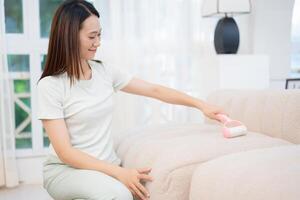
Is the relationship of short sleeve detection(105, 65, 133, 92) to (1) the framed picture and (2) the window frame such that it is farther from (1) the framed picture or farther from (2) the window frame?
(1) the framed picture

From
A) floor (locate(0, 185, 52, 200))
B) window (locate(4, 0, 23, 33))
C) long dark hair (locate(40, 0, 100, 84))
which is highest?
window (locate(4, 0, 23, 33))

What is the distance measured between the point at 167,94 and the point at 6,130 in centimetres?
136

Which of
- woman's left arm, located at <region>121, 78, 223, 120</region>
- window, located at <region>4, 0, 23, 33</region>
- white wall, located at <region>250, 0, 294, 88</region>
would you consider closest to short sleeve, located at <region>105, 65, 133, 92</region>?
woman's left arm, located at <region>121, 78, 223, 120</region>

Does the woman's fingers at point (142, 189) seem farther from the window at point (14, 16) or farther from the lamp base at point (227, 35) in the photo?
the window at point (14, 16)

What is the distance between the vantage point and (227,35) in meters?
2.38

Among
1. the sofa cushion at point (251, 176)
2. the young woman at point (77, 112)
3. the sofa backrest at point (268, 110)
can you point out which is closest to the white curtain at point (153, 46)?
the sofa backrest at point (268, 110)

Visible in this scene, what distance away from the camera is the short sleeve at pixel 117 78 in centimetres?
131

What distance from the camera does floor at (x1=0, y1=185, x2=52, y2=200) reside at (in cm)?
214

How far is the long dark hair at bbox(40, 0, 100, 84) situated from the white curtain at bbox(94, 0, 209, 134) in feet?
4.14

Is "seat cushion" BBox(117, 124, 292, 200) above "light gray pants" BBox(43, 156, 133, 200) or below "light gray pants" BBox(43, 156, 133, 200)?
above

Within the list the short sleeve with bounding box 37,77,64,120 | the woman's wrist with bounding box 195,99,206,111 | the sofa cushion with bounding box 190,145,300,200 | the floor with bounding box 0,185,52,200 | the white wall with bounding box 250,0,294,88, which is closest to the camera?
the sofa cushion with bounding box 190,145,300,200

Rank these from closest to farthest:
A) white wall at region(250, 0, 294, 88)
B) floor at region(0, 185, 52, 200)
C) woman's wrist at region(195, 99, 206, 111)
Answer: woman's wrist at region(195, 99, 206, 111), floor at region(0, 185, 52, 200), white wall at region(250, 0, 294, 88)

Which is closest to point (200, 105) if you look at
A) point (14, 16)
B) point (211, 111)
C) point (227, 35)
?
point (211, 111)

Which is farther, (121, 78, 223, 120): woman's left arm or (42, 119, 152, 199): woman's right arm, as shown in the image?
(121, 78, 223, 120): woman's left arm
